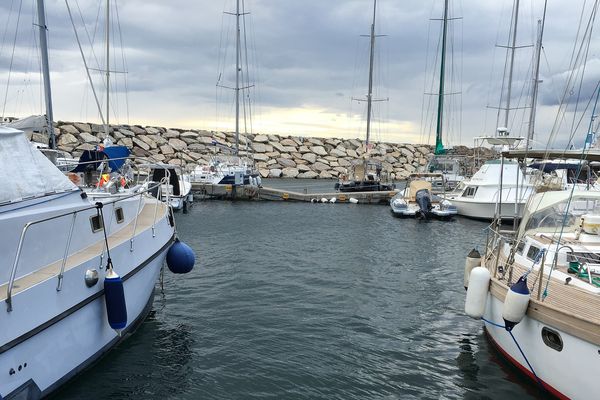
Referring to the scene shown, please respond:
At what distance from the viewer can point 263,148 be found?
3049 inches

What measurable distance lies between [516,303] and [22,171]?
26.1ft

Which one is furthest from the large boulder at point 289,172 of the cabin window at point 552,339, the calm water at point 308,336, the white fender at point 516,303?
the cabin window at point 552,339

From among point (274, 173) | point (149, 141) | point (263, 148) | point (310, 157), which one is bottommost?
point (274, 173)

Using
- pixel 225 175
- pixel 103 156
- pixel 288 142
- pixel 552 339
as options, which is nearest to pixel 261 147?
pixel 288 142

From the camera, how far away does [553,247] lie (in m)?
8.86

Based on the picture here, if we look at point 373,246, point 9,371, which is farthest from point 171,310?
point 373,246

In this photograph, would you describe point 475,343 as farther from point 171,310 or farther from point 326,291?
point 171,310

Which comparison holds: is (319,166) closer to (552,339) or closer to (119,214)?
(119,214)

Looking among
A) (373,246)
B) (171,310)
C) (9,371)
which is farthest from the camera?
(373,246)

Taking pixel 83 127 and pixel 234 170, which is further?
pixel 83 127

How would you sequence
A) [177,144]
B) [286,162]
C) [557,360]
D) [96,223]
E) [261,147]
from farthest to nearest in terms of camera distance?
[261,147] < [286,162] < [177,144] < [96,223] < [557,360]

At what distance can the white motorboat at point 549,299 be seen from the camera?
6109mm

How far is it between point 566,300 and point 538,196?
428 centimetres

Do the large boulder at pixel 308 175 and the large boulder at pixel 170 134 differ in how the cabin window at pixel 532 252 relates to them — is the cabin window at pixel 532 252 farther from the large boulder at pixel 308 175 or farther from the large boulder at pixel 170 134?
the large boulder at pixel 170 134
